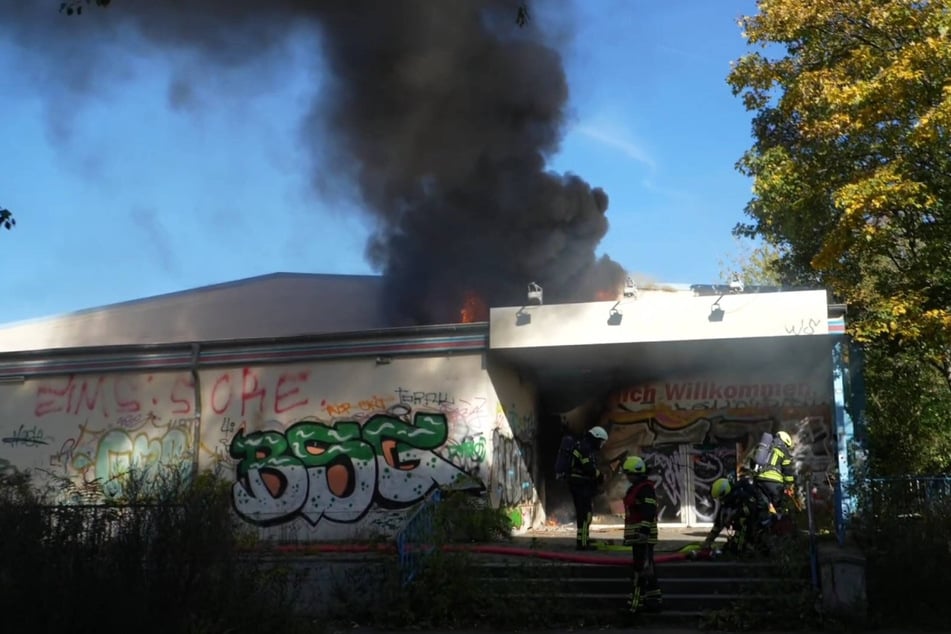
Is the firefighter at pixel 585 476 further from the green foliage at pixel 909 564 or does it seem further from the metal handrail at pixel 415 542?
the green foliage at pixel 909 564

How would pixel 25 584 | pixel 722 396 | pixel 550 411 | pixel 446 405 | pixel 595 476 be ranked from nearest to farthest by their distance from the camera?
pixel 25 584
pixel 595 476
pixel 446 405
pixel 722 396
pixel 550 411

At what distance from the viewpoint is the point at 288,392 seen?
15.7m

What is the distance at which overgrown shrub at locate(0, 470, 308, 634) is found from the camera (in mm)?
7195

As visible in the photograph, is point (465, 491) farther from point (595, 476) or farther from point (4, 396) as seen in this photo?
point (4, 396)

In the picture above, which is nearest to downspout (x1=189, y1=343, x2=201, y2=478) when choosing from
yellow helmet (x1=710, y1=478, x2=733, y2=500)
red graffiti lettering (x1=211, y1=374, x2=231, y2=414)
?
red graffiti lettering (x1=211, y1=374, x2=231, y2=414)

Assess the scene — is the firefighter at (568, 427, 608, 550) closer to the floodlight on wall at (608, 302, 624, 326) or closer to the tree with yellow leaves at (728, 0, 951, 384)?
the floodlight on wall at (608, 302, 624, 326)

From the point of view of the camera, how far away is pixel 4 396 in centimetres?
1709

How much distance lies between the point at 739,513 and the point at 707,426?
17.4ft

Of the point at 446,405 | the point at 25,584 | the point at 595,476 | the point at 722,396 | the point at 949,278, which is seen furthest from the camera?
the point at 722,396

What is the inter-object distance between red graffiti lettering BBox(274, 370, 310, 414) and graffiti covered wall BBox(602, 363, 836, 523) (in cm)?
542

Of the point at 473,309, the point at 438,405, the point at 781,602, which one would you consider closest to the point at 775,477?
the point at 781,602

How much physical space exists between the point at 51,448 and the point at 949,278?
14854 mm

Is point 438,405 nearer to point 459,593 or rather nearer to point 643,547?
point 459,593

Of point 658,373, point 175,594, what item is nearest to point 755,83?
point 658,373
